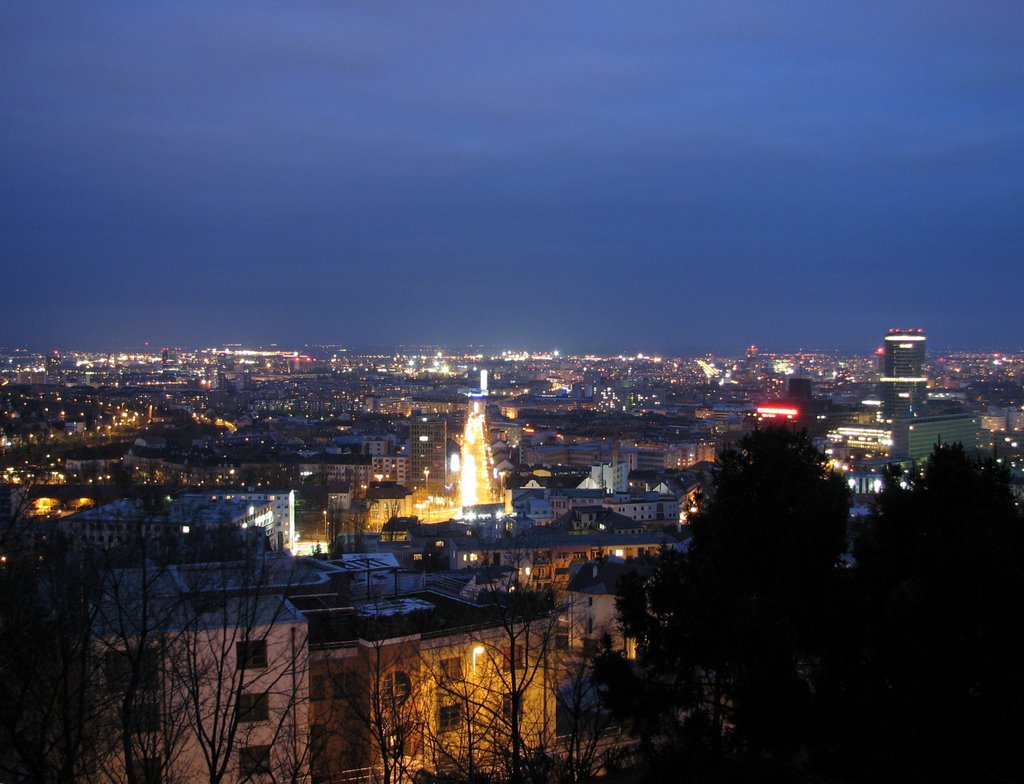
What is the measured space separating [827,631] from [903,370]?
124 ft

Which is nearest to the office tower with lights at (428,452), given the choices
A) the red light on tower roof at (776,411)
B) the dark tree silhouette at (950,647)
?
the red light on tower roof at (776,411)

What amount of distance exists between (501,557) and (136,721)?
8.26 m

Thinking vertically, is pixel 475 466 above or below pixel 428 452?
below

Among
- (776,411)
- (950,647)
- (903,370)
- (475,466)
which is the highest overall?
(903,370)

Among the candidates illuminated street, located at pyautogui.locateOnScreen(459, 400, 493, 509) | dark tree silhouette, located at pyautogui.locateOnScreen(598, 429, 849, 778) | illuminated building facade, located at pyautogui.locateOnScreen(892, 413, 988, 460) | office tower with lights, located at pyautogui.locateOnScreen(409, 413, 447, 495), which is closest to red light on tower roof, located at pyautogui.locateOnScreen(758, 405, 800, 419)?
illuminated building facade, located at pyautogui.locateOnScreen(892, 413, 988, 460)

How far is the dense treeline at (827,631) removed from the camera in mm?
3004

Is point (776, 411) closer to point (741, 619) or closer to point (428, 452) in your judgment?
point (428, 452)

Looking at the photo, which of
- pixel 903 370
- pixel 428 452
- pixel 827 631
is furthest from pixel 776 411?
pixel 827 631

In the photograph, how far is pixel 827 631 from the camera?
345 centimetres

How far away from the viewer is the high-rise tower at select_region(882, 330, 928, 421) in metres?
36.0

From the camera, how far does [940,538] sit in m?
3.19

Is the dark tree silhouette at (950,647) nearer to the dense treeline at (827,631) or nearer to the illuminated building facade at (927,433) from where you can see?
the dense treeline at (827,631)

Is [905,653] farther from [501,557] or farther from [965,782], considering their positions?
[501,557]

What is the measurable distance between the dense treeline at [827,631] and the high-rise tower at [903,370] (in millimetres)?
34289
